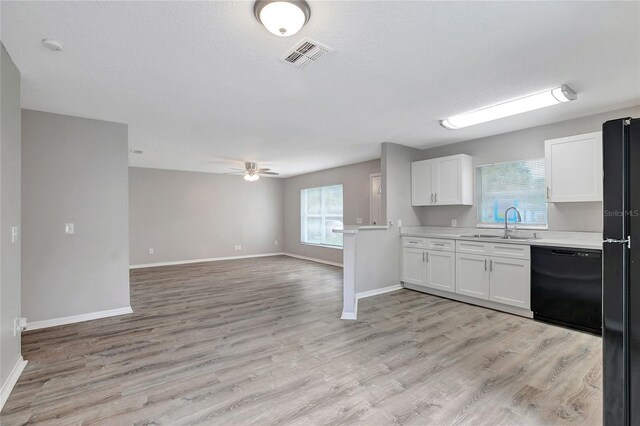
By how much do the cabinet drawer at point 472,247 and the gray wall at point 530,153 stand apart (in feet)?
2.10

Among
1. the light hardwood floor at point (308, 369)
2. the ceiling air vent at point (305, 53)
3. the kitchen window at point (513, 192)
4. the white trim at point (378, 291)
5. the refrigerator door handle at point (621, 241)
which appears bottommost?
the light hardwood floor at point (308, 369)

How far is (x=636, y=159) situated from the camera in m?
1.44

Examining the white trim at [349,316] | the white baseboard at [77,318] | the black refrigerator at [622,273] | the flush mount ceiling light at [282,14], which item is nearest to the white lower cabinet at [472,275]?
the white trim at [349,316]

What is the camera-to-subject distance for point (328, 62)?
7.55 ft

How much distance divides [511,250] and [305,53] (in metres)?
3.35

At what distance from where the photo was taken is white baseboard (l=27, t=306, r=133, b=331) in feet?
10.8

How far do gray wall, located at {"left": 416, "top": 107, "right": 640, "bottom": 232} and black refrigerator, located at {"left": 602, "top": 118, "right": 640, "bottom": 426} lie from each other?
2.61 meters

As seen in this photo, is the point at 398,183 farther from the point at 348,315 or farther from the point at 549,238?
the point at 348,315

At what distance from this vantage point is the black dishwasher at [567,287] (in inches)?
121

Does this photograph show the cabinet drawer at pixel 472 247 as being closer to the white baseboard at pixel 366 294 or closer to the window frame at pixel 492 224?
the window frame at pixel 492 224

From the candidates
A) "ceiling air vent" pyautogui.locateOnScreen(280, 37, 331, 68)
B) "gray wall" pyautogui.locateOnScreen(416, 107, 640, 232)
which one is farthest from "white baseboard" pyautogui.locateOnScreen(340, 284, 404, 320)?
"ceiling air vent" pyautogui.locateOnScreen(280, 37, 331, 68)

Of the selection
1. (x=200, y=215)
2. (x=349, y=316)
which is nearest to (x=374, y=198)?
(x=349, y=316)

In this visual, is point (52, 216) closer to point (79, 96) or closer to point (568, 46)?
point (79, 96)

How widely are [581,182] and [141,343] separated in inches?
199
